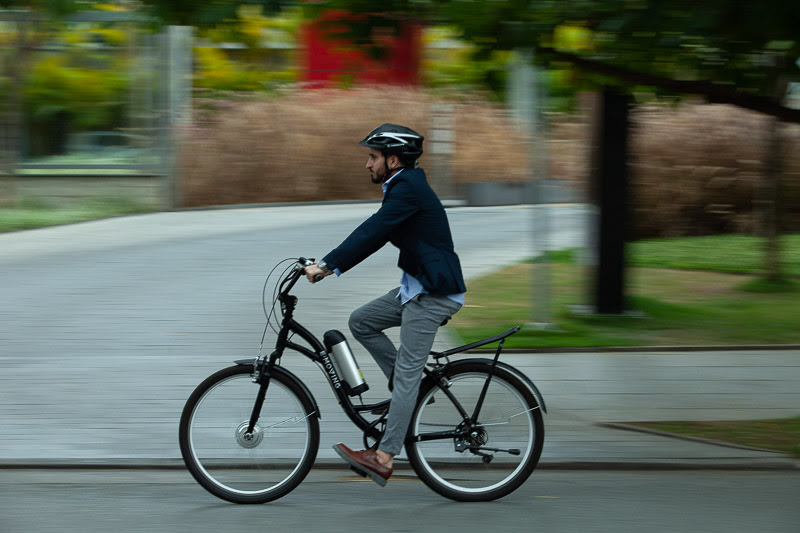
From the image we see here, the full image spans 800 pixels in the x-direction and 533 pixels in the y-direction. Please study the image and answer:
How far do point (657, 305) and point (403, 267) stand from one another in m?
5.51

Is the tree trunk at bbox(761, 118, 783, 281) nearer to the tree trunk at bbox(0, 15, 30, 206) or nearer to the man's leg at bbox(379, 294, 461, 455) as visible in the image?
the man's leg at bbox(379, 294, 461, 455)

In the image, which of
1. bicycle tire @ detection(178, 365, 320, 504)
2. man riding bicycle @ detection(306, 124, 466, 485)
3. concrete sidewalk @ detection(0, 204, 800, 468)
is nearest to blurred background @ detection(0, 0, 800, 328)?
man riding bicycle @ detection(306, 124, 466, 485)

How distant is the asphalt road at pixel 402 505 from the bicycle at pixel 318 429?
114 millimetres

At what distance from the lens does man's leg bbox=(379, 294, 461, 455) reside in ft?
16.4

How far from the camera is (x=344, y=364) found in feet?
16.7

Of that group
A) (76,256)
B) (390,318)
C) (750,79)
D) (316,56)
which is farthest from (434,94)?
(390,318)

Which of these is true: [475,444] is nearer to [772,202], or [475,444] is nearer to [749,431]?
[749,431]

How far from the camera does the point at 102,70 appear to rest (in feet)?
61.3

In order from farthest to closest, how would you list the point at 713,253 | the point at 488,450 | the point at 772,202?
the point at 713,253 → the point at 772,202 → the point at 488,450

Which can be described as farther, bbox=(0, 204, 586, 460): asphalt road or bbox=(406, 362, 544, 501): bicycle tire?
bbox=(0, 204, 586, 460): asphalt road

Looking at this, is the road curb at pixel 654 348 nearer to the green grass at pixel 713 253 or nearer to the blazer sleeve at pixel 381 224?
the green grass at pixel 713 253

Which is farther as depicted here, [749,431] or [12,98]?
[12,98]

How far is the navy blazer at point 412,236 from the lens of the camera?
4.88 meters

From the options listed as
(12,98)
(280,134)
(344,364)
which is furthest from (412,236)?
(12,98)
